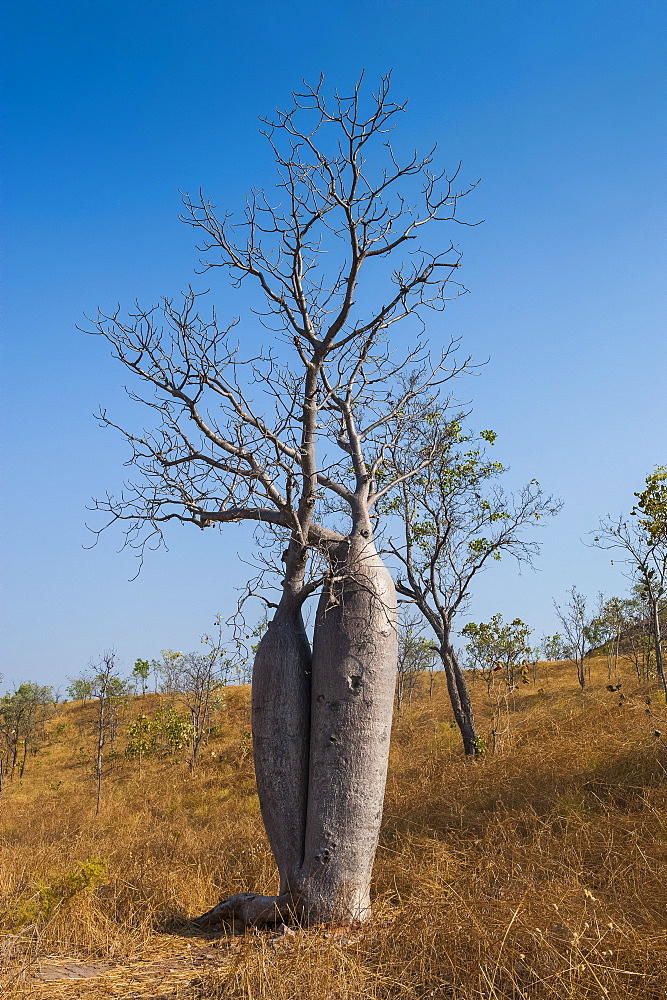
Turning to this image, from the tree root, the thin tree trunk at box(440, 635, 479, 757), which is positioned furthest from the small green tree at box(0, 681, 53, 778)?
the tree root

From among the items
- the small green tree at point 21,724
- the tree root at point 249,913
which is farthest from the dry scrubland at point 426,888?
the small green tree at point 21,724

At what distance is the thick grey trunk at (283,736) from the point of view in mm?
4750

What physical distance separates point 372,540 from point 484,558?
20.5ft

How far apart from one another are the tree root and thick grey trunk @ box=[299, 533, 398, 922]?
5.2 inches

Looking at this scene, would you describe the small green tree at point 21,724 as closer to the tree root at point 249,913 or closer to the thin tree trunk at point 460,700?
the thin tree trunk at point 460,700

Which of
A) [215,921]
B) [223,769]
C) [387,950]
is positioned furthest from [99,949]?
[223,769]

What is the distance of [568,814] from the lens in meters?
6.14

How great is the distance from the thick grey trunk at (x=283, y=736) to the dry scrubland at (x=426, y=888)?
24.9 inches

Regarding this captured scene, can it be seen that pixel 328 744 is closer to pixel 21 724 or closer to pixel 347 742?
pixel 347 742

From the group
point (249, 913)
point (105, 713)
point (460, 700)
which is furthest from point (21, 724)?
point (249, 913)

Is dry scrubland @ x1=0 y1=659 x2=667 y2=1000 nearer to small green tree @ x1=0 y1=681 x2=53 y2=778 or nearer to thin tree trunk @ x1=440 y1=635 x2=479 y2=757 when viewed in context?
thin tree trunk @ x1=440 y1=635 x2=479 y2=757

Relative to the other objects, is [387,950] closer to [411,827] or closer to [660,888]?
[660,888]

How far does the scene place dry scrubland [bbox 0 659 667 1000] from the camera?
10.5ft

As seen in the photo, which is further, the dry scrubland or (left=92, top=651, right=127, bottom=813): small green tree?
(left=92, top=651, right=127, bottom=813): small green tree
